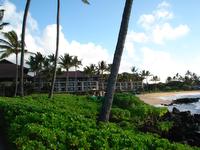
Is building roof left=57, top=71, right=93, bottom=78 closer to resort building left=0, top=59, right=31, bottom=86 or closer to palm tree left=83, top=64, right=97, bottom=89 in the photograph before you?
palm tree left=83, top=64, right=97, bottom=89

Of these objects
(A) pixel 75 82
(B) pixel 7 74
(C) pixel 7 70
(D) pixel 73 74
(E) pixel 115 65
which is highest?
(D) pixel 73 74

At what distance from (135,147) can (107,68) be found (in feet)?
271

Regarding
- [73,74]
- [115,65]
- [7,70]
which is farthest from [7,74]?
[115,65]

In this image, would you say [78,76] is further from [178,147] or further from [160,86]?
[178,147]

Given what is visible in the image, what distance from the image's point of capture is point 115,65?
543 inches

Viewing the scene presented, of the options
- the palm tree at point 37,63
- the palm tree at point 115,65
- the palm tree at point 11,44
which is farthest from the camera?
the palm tree at point 37,63

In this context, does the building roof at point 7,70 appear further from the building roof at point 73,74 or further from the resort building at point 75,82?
the building roof at point 73,74

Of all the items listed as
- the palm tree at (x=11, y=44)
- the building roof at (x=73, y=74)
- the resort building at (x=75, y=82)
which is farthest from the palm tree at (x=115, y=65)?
the building roof at (x=73, y=74)

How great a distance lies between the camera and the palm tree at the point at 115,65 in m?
13.6

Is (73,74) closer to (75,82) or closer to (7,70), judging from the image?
(75,82)

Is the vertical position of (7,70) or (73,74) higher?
(73,74)

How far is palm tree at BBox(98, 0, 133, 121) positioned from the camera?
13586mm

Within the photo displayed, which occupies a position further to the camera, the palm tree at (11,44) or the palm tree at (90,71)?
the palm tree at (90,71)

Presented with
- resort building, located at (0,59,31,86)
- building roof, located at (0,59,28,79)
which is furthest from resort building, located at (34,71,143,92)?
resort building, located at (0,59,31,86)
